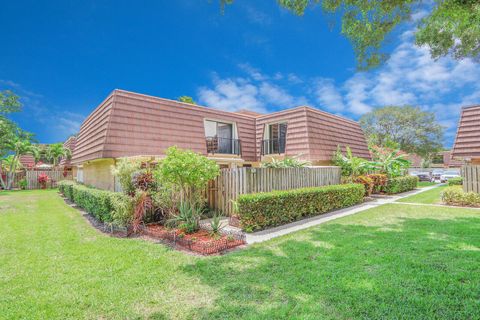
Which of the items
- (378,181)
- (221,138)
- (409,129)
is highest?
(409,129)

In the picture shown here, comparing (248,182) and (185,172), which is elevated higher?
(185,172)

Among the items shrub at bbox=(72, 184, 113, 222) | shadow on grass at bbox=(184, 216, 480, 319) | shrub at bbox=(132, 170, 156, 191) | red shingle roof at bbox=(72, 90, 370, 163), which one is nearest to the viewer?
shadow on grass at bbox=(184, 216, 480, 319)

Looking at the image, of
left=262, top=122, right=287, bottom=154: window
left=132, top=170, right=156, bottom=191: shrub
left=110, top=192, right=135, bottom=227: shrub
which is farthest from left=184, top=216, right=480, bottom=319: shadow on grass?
left=262, top=122, right=287, bottom=154: window

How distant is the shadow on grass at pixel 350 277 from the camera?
11.0ft

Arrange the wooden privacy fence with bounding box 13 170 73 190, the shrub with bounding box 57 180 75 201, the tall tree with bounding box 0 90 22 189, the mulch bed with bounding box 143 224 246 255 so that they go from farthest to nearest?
1. the wooden privacy fence with bounding box 13 170 73 190
2. the tall tree with bounding box 0 90 22 189
3. the shrub with bounding box 57 180 75 201
4. the mulch bed with bounding box 143 224 246 255

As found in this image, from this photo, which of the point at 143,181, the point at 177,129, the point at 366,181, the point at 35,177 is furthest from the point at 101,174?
the point at 35,177

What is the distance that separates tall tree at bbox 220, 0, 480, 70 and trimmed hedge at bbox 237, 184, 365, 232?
16.9 ft

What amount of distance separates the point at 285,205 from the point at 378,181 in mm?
12038

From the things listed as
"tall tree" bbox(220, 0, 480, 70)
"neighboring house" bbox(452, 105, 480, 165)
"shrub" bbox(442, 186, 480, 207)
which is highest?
"tall tree" bbox(220, 0, 480, 70)

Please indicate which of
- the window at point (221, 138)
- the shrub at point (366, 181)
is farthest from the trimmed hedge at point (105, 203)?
the shrub at point (366, 181)

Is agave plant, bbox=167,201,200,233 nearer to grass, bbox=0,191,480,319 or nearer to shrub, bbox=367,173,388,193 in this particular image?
grass, bbox=0,191,480,319

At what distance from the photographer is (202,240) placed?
664cm

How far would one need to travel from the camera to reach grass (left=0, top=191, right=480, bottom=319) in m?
3.42

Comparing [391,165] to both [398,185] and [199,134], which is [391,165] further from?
[199,134]
